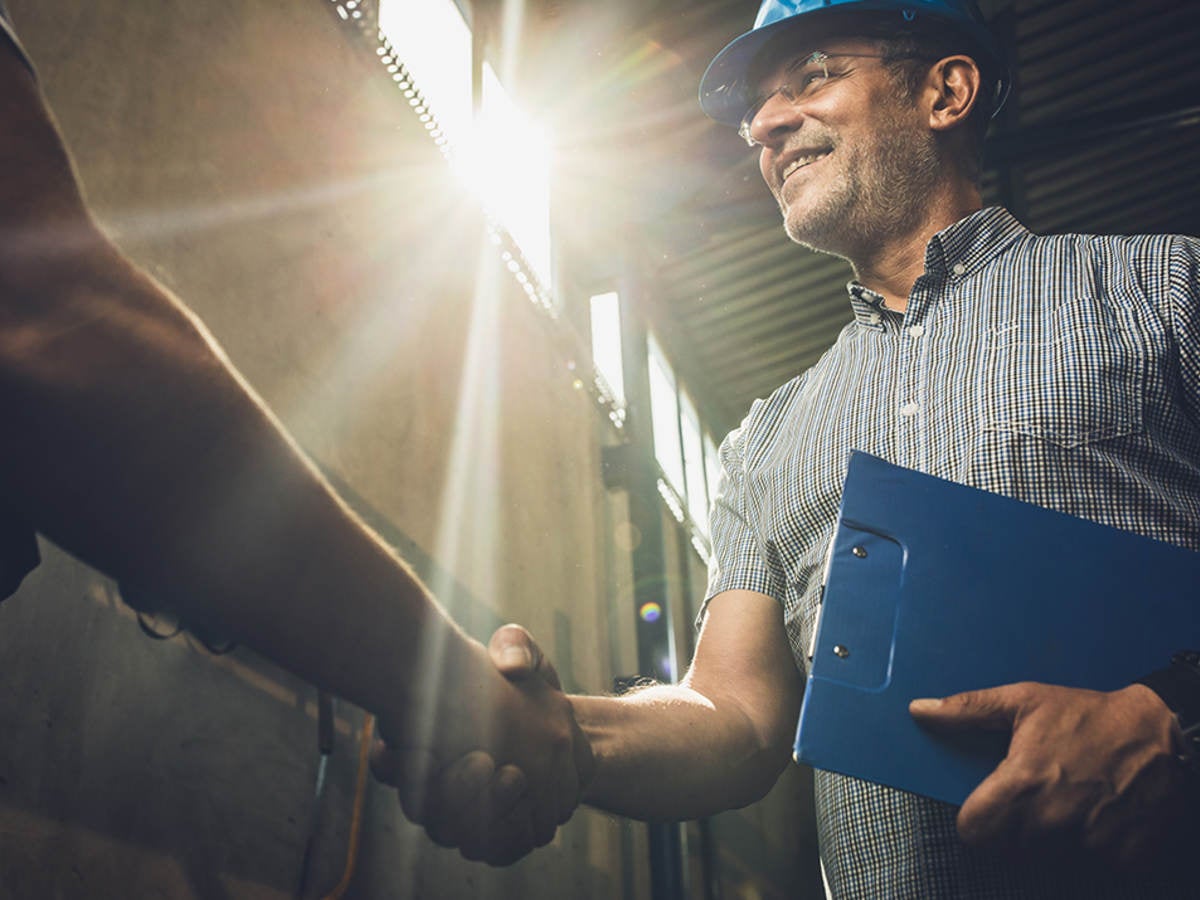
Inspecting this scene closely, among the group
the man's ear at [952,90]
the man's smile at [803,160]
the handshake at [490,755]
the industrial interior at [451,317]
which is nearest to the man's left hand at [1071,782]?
the handshake at [490,755]

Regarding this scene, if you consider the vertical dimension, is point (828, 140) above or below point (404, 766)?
above

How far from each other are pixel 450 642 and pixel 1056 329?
1.11m

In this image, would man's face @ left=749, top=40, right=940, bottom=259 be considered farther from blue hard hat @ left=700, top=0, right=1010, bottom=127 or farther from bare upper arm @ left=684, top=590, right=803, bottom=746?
bare upper arm @ left=684, top=590, right=803, bottom=746

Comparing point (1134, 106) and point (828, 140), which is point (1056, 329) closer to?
point (828, 140)

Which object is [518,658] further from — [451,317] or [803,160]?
[451,317]

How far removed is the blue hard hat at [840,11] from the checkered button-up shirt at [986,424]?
2.27ft

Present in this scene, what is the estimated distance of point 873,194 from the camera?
1998mm

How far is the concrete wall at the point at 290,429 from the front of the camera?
1744 millimetres

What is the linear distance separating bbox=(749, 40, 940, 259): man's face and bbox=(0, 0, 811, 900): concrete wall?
1399mm

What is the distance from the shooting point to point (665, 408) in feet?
22.2

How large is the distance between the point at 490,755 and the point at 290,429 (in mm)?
1358

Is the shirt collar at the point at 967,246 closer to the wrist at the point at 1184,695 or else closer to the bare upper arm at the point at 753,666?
the bare upper arm at the point at 753,666

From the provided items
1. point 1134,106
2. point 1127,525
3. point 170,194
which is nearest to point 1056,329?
point 1127,525

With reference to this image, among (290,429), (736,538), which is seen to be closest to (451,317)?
(290,429)
